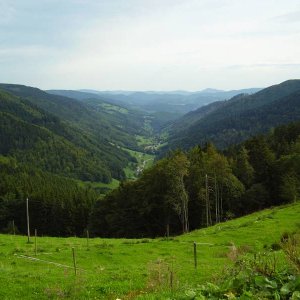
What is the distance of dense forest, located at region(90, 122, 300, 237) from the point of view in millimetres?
67688

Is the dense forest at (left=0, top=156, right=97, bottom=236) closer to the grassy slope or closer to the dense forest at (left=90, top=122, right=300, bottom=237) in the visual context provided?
the dense forest at (left=90, top=122, right=300, bottom=237)

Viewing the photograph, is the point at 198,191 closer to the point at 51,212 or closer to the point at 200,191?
the point at 200,191

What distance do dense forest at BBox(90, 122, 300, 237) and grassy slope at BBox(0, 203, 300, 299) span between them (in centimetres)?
1870

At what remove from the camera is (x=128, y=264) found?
30188mm

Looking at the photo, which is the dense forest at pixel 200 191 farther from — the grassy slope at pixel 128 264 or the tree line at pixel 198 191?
the grassy slope at pixel 128 264

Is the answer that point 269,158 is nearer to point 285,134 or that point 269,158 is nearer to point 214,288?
point 285,134

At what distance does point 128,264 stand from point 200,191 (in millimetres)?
38812

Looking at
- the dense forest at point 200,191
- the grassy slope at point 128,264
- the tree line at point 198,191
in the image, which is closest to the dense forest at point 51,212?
the tree line at point 198,191

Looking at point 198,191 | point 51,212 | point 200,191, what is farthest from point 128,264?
point 51,212

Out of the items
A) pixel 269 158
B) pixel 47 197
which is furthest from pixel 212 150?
pixel 47 197

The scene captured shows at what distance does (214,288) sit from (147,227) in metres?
66.4

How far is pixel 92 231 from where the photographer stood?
84.4 metres

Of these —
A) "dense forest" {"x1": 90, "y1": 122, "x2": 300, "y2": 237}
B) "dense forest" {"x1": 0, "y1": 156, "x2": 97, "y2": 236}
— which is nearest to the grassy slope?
"dense forest" {"x1": 90, "y1": 122, "x2": 300, "y2": 237}

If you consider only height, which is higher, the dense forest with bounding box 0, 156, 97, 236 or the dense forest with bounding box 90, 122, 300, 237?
the dense forest with bounding box 90, 122, 300, 237
